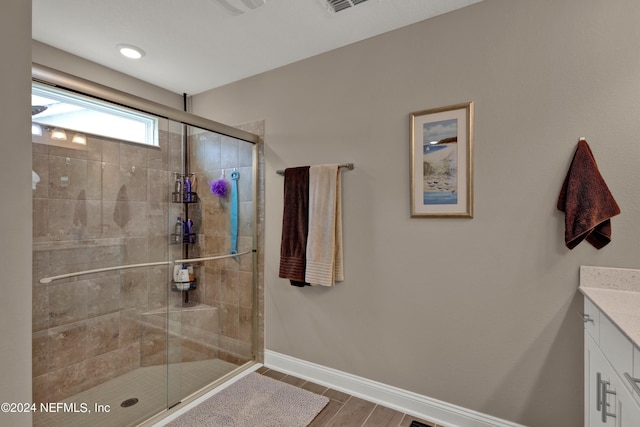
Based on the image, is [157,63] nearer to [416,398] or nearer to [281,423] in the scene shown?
[281,423]

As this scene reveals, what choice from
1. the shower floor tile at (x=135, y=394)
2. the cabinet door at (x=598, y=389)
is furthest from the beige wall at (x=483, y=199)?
the shower floor tile at (x=135, y=394)

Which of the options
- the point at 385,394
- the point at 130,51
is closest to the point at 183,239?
the point at 130,51

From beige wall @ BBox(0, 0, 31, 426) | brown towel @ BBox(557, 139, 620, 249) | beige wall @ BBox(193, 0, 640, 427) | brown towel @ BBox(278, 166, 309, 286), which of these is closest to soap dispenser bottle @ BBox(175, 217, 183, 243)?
brown towel @ BBox(278, 166, 309, 286)

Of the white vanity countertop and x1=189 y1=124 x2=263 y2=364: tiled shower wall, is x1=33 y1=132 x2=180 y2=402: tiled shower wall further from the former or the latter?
the white vanity countertop

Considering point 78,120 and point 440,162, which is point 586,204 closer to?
point 440,162

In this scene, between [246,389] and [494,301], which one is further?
[246,389]

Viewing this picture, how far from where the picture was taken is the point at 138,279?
2188 millimetres

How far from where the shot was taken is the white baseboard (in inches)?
67.0

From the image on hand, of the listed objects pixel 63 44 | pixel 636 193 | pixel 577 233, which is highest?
pixel 63 44

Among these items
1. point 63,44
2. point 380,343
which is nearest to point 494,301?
point 380,343

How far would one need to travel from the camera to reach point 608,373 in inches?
43.5

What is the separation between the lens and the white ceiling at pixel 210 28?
171 cm

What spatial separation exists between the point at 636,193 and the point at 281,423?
7.13ft

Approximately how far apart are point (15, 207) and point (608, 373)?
1998 millimetres
